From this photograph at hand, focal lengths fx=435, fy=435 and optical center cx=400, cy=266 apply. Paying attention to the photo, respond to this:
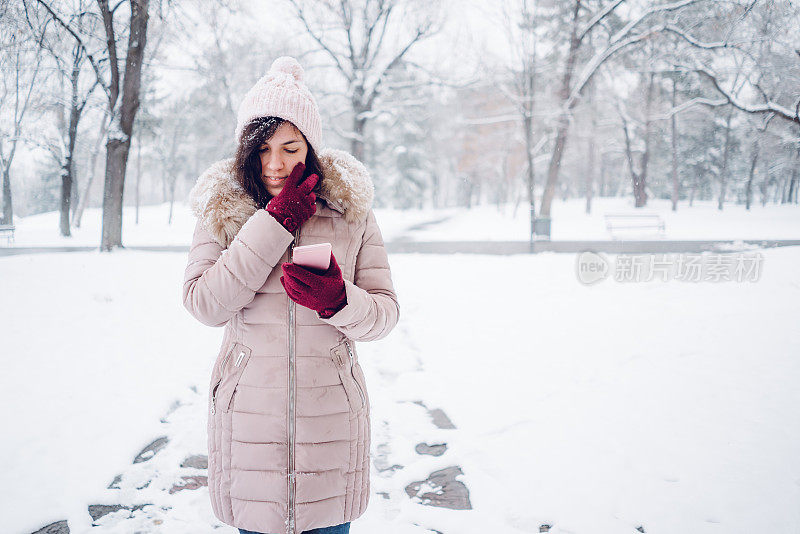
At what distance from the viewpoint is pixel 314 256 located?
1.29m

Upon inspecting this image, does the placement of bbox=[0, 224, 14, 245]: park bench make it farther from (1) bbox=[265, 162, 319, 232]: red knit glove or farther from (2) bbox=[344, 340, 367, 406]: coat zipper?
(2) bbox=[344, 340, 367, 406]: coat zipper

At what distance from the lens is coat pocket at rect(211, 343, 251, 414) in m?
1.52

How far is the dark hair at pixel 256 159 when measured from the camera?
1671mm

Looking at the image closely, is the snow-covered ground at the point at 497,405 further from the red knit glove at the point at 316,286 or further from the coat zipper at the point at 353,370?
the red knit glove at the point at 316,286

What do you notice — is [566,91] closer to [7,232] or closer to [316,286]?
[316,286]

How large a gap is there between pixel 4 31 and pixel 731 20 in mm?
14175

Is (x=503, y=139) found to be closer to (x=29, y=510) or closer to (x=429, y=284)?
(x=429, y=284)

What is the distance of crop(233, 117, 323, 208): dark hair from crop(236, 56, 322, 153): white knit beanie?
3cm

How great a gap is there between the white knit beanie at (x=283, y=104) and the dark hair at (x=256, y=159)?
0.03 m

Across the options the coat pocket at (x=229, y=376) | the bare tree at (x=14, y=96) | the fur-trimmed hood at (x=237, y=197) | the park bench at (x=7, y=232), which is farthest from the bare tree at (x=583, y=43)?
the park bench at (x=7, y=232)

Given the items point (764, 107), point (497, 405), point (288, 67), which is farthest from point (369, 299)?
point (764, 107)

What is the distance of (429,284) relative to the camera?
955 centimetres

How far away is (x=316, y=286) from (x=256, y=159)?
717 millimetres

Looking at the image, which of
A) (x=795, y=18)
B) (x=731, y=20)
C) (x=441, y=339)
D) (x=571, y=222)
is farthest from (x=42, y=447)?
(x=571, y=222)
